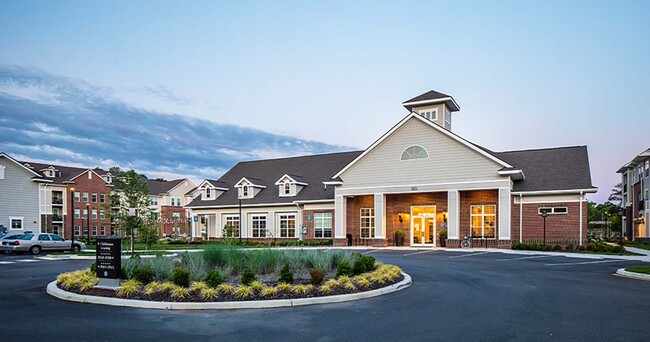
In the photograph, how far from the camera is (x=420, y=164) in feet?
113

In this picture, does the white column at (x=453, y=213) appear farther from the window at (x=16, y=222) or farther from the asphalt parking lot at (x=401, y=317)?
the window at (x=16, y=222)

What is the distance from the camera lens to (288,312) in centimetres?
1088

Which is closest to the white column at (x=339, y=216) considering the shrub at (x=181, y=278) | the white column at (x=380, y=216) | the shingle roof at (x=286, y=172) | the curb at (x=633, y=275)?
the shingle roof at (x=286, y=172)

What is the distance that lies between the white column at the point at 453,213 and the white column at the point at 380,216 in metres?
4.79

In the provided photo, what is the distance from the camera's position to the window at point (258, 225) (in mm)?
44031

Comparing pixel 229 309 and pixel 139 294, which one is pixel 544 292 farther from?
pixel 139 294

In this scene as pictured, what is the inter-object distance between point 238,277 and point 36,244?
24136 mm

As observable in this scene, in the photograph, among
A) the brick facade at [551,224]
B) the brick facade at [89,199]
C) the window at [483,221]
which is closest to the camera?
the brick facade at [551,224]

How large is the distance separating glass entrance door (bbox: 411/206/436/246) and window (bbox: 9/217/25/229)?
133ft

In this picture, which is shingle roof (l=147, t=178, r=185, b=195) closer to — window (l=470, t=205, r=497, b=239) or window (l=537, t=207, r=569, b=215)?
window (l=470, t=205, r=497, b=239)

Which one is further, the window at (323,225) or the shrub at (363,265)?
the window at (323,225)

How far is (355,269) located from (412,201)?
22.2 meters

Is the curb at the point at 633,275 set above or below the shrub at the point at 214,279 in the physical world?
below

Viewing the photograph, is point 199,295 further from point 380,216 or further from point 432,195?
point 432,195
